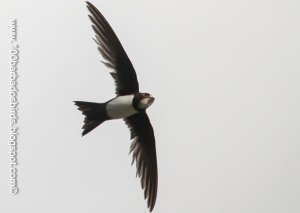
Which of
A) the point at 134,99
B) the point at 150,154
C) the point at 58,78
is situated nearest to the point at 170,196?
the point at 150,154

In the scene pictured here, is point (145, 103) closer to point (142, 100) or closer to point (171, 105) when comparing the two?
point (142, 100)

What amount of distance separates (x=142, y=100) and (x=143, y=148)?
0.10 m

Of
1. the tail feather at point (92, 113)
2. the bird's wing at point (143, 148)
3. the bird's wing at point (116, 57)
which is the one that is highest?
the bird's wing at point (116, 57)

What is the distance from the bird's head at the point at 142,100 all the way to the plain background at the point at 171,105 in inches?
2.6

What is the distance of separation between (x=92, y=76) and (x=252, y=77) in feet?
1.26

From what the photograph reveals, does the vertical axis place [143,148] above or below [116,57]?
below

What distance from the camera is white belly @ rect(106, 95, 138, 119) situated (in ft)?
3.12

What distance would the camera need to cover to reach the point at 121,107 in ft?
3.13

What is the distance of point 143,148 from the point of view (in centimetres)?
99

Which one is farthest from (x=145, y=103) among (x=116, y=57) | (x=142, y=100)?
(x=116, y=57)

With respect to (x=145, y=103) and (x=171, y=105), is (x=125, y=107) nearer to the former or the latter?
(x=145, y=103)

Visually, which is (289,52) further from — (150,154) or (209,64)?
(150,154)

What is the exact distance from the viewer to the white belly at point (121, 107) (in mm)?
951

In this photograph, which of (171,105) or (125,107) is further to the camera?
(171,105)
